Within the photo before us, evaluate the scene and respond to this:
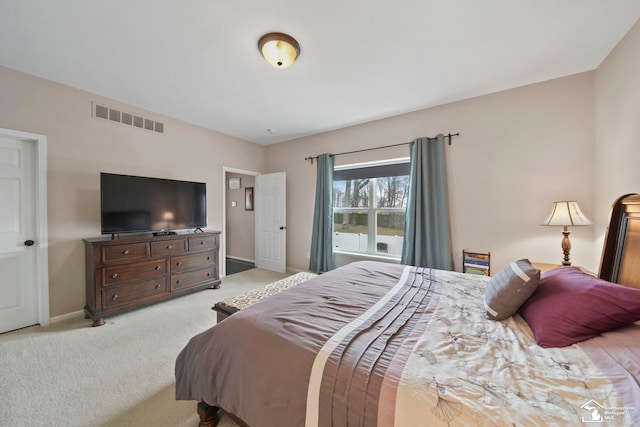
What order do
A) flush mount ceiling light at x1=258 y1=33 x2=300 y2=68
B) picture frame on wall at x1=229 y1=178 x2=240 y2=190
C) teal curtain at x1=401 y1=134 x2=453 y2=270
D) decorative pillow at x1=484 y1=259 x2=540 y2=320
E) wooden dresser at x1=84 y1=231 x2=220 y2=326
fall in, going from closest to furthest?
decorative pillow at x1=484 y1=259 x2=540 y2=320
flush mount ceiling light at x1=258 y1=33 x2=300 y2=68
wooden dresser at x1=84 y1=231 x2=220 y2=326
teal curtain at x1=401 y1=134 x2=453 y2=270
picture frame on wall at x1=229 y1=178 x2=240 y2=190

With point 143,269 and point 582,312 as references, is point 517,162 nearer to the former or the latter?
point 582,312

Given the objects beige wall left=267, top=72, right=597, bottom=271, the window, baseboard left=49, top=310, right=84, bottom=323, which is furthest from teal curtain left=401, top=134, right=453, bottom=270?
baseboard left=49, top=310, right=84, bottom=323

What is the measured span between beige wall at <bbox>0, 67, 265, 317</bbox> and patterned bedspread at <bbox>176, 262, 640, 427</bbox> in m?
2.48

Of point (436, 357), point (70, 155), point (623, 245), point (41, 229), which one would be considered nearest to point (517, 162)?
point (623, 245)

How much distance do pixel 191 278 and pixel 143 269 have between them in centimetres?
65

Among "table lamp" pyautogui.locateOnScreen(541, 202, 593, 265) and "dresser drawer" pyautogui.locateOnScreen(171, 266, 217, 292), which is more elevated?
"table lamp" pyautogui.locateOnScreen(541, 202, 593, 265)

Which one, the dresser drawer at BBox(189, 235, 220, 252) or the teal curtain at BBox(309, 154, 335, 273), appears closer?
the dresser drawer at BBox(189, 235, 220, 252)

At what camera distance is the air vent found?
2861mm

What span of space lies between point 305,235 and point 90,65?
3.54 meters

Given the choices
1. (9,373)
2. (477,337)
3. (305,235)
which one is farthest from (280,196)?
(477,337)

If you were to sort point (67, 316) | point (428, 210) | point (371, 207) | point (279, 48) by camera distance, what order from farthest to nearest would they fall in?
1. point (371, 207)
2. point (428, 210)
3. point (67, 316)
4. point (279, 48)

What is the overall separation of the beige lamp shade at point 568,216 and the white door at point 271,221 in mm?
3798

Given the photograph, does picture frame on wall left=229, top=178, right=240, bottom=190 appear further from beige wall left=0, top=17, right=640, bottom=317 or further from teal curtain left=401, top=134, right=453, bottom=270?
teal curtain left=401, top=134, right=453, bottom=270

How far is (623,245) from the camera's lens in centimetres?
159
